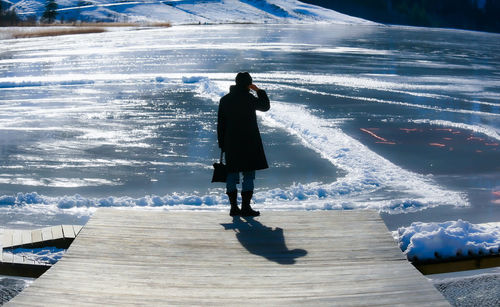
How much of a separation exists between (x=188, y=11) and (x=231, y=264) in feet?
436

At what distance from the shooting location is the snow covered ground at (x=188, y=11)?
4697 inches

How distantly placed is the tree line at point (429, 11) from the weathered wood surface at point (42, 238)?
16355 centimetres

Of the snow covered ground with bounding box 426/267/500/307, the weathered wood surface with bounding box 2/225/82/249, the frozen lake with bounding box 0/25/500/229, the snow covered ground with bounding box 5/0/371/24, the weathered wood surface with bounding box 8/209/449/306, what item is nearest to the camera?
the weathered wood surface with bounding box 8/209/449/306

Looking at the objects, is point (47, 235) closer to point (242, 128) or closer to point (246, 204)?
point (246, 204)

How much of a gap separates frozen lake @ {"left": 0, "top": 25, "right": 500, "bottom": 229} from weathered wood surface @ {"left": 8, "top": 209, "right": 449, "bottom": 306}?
2.73 metres

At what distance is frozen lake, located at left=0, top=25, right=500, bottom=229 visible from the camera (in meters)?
9.72

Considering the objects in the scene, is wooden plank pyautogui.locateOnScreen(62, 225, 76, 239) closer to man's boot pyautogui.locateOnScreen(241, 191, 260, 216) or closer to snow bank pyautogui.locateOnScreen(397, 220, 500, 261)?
man's boot pyautogui.locateOnScreen(241, 191, 260, 216)

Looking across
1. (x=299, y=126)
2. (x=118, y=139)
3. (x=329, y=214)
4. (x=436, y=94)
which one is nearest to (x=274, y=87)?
(x=436, y=94)

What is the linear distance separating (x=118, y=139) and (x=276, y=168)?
4.05 m

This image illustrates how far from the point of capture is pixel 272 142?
44.0 feet

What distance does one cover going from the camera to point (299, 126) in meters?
14.7

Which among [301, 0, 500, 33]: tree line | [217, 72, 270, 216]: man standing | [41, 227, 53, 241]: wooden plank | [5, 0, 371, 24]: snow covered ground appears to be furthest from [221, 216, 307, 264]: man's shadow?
[301, 0, 500, 33]: tree line

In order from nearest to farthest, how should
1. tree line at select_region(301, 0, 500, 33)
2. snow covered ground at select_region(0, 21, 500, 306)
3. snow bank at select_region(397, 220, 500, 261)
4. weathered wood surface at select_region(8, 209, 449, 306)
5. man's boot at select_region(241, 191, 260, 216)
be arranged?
weathered wood surface at select_region(8, 209, 449, 306) → snow bank at select_region(397, 220, 500, 261) → man's boot at select_region(241, 191, 260, 216) → snow covered ground at select_region(0, 21, 500, 306) → tree line at select_region(301, 0, 500, 33)

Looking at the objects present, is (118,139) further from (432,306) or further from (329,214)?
(432,306)
